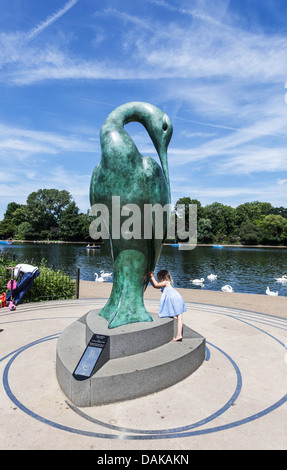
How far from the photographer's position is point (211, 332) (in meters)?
7.09

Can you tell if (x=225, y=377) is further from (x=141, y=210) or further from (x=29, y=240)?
(x=29, y=240)

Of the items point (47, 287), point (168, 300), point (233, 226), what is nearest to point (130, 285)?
point (168, 300)

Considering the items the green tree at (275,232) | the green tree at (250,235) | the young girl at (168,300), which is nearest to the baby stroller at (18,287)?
the young girl at (168,300)

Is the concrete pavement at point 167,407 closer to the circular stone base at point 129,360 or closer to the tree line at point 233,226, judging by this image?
the circular stone base at point 129,360

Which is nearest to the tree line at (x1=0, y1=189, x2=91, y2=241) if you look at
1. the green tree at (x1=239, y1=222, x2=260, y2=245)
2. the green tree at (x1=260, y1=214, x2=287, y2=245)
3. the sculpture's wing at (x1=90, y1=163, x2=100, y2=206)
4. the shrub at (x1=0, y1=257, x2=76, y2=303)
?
the green tree at (x1=239, y1=222, x2=260, y2=245)

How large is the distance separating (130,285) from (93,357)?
1583mm

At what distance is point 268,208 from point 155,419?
111m

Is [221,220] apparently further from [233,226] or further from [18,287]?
[18,287]

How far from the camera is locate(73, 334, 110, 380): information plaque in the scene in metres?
4.01

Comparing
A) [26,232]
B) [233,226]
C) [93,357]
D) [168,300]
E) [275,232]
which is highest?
[233,226]

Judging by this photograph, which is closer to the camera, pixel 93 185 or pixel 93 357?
pixel 93 357

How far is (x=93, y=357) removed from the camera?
13.9ft

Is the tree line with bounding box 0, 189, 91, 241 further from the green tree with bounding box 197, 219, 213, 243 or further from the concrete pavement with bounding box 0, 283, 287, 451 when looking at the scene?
the concrete pavement with bounding box 0, 283, 287, 451
